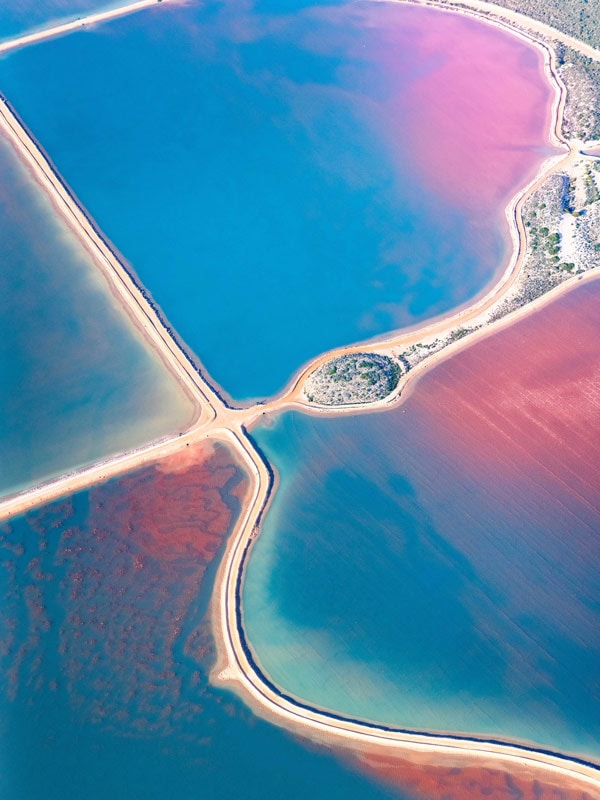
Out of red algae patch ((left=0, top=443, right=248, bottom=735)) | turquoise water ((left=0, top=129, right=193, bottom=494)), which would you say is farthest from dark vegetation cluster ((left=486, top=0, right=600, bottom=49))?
red algae patch ((left=0, top=443, right=248, bottom=735))

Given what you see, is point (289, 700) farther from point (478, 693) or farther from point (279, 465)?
point (279, 465)

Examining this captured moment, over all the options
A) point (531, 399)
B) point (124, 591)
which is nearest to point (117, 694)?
point (124, 591)

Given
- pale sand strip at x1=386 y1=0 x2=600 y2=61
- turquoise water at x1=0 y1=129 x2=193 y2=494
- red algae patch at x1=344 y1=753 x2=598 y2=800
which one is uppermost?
pale sand strip at x1=386 y1=0 x2=600 y2=61

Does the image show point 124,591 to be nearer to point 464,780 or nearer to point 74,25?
point 464,780

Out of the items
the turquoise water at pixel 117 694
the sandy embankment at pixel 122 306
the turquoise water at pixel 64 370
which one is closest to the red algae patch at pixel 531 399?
the sandy embankment at pixel 122 306

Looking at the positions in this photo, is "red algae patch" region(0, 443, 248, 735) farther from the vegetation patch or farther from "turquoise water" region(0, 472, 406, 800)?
the vegetation patch

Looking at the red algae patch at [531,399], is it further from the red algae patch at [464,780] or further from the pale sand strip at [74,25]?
the pale sand strip at [74,25]

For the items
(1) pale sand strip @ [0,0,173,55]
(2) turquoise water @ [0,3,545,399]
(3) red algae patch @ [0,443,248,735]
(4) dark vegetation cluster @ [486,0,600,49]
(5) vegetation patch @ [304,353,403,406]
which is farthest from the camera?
(4) dark vegetation cluster @ [486,0,600,49]
